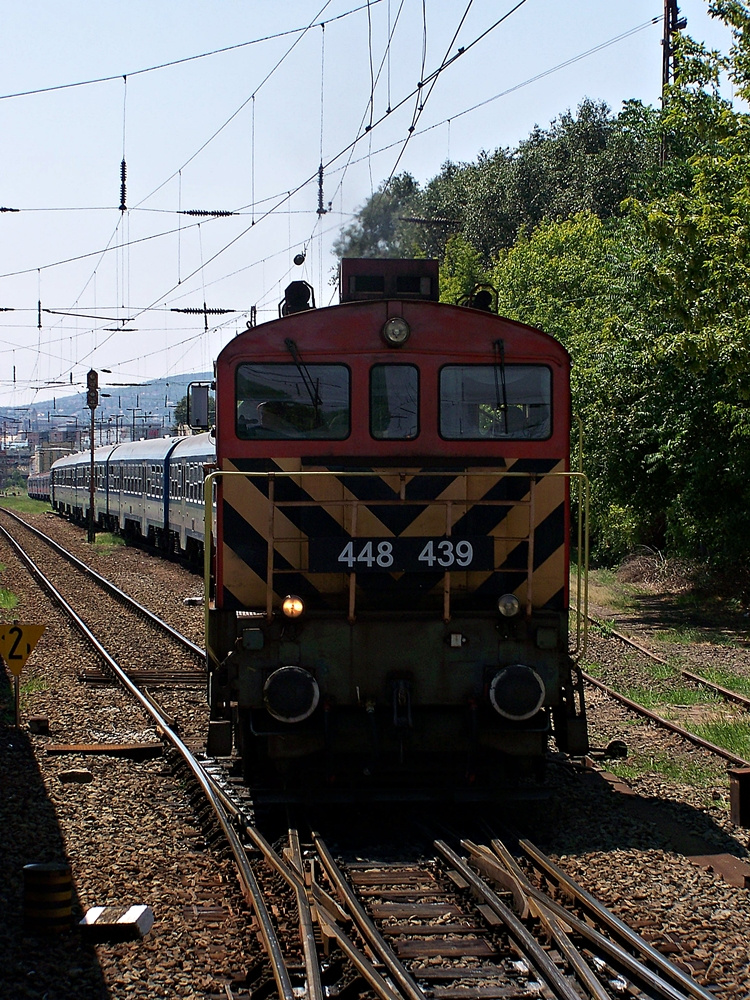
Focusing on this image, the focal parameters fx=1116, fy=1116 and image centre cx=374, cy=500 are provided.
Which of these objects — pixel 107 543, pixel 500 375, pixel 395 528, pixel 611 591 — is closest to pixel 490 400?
pixel 500 375

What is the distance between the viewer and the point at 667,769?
941cm

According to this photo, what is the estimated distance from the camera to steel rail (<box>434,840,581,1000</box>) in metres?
5.01

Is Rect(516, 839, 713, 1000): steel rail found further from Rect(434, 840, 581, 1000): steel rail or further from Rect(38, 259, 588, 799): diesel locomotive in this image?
Rect(38, 259, 588, 799): diesel locomotive

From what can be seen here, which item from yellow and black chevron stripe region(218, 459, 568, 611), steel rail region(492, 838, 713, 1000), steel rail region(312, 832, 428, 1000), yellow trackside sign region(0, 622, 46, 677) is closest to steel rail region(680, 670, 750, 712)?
yellow and black chevron stripe region(218, 459, 568, 611)

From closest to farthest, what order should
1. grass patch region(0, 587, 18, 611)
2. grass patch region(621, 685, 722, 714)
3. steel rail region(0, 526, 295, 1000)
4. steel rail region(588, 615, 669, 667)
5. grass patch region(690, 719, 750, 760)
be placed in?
steel rail region(0, 526, 295, 1000) < grass patch region(690, 719, 750, 760) < grass patch region(621, 685, 722, 714) < steel rail region(588, 615, 669, 667) < grass patch region(0, 587, 18, 611)

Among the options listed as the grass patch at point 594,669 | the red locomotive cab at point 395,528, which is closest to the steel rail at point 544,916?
the red locomotive cab at point 395,528

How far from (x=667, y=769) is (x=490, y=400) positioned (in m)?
3.65

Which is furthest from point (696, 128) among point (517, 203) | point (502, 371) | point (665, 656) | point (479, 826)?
point (517, 203)

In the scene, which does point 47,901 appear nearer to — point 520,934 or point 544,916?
point 520,934

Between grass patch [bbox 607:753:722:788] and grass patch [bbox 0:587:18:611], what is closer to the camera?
grass patch [bbox 607:753:722:788]

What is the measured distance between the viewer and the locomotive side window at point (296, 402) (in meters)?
7.99

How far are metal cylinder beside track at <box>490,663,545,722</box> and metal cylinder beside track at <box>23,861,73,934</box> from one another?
9.66ft

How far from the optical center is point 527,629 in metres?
7.67

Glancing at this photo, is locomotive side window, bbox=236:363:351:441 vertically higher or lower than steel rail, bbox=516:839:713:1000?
higher
